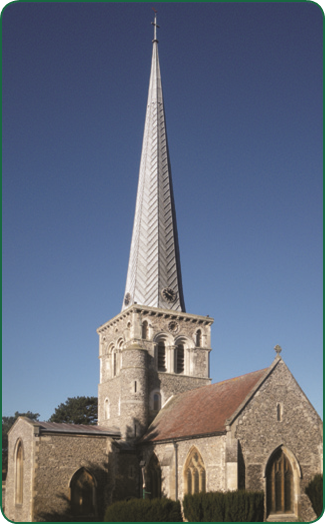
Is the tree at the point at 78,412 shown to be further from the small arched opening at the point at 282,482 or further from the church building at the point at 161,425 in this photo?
the small arched opening at the point at 282,482

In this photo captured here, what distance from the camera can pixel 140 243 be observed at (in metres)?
46.8

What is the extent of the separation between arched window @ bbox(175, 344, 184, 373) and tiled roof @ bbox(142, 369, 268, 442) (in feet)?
10.3

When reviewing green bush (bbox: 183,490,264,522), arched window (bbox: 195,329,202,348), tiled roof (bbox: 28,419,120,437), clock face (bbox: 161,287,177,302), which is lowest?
green bush (bbox: 183,490,264,522)

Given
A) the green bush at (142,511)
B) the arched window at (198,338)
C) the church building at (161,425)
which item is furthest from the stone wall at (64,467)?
the arched window at (198,338)

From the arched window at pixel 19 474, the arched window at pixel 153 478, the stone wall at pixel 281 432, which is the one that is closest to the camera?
the stone wall at pixel 281 432

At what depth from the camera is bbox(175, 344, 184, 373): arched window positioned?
42250mm

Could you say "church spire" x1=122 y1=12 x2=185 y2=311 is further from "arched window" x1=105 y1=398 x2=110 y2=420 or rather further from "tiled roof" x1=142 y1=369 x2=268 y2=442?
"tiled roof" x1=142 y1=369 x2=268 y2=442

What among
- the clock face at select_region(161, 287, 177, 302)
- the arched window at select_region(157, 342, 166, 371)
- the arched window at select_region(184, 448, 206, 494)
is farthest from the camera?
the clock face at select_region(161, 287, 177, 302)

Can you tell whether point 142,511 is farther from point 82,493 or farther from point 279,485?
point 82,493

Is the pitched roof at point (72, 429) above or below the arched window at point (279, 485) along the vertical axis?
above

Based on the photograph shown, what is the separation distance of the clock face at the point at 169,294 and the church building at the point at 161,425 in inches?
3.3

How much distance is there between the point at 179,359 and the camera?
42.6 m

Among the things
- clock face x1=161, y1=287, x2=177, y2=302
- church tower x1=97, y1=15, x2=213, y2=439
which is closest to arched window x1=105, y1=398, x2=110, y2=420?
church tower x1=97, y1=15, x2=213, y2=439

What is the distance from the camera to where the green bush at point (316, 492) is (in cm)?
2686
